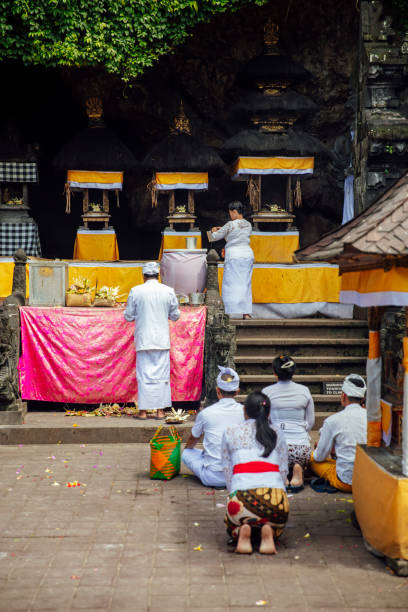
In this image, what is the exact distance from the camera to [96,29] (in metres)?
13.1

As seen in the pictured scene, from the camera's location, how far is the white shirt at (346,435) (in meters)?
6.42

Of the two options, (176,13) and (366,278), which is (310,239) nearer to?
(176,13)

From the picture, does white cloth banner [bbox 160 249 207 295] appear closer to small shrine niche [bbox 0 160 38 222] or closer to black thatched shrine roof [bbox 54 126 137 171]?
black thatched shrine roof [bbox 54 126 137 171]

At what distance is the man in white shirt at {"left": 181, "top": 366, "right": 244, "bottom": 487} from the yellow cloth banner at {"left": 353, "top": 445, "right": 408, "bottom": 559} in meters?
1.53

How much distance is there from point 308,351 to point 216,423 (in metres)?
4.21

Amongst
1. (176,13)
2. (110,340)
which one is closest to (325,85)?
(176,13)

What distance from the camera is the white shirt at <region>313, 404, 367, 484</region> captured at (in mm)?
6422

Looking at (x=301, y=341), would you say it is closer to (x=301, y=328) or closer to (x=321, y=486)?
(x=301, y=328)

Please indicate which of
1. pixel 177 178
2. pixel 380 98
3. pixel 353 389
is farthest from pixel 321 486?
pixel 177 178

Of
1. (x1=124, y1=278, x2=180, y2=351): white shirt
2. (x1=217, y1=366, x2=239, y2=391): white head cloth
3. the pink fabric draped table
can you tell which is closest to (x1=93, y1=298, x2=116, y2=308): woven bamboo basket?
the pink fabric draped table

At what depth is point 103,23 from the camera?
13031mm

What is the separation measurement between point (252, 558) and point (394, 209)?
101 inches

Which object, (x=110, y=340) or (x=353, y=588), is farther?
(x=110, y=340)

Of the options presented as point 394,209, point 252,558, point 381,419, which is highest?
point 394,209
